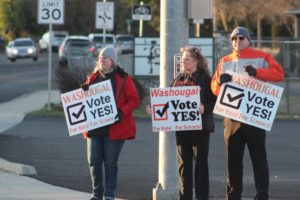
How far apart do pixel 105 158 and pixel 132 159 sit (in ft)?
15.1

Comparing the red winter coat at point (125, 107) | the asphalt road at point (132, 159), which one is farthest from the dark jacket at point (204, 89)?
the asphalt road at point (132, 159)

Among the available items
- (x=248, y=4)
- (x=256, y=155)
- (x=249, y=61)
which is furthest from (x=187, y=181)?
(x=248, y=4)

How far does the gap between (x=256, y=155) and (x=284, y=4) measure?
49.9m

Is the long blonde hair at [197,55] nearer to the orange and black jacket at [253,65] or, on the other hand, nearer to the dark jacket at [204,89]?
the dark jacket at [204,89]

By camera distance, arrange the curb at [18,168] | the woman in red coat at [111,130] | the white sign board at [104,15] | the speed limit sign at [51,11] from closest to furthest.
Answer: the woman in red coat at [111,130] < the curb at [18,168] < the speed limit sign at [51,11] < the white sign board at [104,15]

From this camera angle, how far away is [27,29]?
312 feet

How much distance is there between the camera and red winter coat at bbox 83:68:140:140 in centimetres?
959

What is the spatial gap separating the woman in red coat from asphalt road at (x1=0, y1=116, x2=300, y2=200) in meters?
1.11

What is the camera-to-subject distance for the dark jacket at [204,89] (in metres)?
9.48

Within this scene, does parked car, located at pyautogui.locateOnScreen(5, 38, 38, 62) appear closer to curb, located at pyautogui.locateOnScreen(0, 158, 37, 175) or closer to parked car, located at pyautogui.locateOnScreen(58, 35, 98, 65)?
parked car, located at pyautogui.locateOnScreen(58, 35, 98, 65)

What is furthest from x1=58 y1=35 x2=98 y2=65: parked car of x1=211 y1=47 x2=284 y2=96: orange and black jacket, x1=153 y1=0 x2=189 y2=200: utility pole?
x1=211 y1=47 x2=284 y2=96: orange and black jacket

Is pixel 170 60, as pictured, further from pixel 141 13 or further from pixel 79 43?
pixel 79 43

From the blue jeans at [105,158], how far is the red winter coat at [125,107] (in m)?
0.09

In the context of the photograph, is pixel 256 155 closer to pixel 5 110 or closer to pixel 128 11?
pixel 5 110
